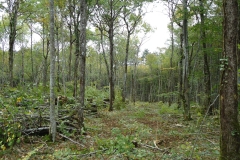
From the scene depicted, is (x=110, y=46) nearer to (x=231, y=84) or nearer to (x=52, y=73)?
(x=52, y=73)

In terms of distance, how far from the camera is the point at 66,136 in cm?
655

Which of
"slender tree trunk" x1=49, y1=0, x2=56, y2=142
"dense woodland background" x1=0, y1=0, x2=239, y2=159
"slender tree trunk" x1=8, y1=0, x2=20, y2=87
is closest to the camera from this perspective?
"slender tree trunk" x1=49, y1=0, x2=56, y2=142

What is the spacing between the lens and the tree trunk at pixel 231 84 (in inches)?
138

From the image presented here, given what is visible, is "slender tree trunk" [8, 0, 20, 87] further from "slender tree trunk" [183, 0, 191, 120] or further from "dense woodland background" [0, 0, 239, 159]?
"slender tree trunk" [183, 0, 191, 120]

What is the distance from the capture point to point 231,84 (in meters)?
3.52

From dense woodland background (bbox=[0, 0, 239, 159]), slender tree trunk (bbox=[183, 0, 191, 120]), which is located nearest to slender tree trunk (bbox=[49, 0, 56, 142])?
dense woodland background (bbox=[0, 0, 239, 159])

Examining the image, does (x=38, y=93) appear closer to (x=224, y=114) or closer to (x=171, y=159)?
(x=171, y=159)

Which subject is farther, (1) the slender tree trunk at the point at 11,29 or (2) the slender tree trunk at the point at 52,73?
(1) the slender tree trunk at the point at 11,29

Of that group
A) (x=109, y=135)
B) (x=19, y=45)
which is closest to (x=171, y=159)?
(x=109, y=135)

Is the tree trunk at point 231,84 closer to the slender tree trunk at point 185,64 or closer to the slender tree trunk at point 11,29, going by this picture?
the slender tree trunk at point 185,64

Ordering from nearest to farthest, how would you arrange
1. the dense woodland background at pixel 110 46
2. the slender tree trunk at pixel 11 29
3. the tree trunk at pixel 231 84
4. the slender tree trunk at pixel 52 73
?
the tree trunk at pixel 231 84 < the slender tree trunk at pixel 52 73 < the dense woodland background at pixel 110 46 < the slender tree trunk at pixel 11 29

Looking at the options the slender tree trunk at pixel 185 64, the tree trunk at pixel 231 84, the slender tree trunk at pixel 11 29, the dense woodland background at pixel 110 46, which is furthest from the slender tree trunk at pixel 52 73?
the slender tree trunk at pixel 11 29

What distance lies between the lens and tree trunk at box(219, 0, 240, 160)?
351 cm

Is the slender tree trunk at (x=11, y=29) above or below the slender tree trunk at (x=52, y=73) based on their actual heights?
above
